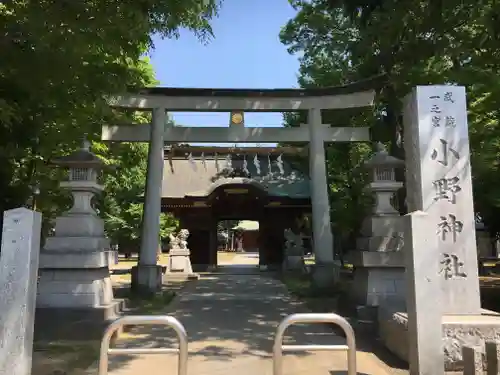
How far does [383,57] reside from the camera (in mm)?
11164

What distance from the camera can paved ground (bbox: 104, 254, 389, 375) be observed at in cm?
547

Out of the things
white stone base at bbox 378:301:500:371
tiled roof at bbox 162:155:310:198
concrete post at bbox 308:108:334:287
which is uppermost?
tiled roof at bbox 162:155:310:198

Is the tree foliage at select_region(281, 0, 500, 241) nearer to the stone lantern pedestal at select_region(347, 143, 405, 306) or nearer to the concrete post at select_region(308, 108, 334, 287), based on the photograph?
the concrete post at select_region(308, 108, 334, 287)

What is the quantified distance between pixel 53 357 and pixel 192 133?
892 centimetres

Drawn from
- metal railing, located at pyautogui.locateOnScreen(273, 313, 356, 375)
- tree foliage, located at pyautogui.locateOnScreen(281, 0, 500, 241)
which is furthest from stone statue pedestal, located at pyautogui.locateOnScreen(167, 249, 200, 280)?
metal railing, located at pyautogui.locateOnScreen(273, 313, 356, 375)

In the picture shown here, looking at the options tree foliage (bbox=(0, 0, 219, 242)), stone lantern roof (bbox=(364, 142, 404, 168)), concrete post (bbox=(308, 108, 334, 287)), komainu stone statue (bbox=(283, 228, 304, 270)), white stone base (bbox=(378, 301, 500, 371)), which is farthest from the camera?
komainu stone statue (bbox=(283, 228, 304, 270))

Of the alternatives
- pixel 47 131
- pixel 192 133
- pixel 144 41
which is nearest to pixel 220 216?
pixel 192 133

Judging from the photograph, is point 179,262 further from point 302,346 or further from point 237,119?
point 302,346

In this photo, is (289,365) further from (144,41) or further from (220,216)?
(220,216)

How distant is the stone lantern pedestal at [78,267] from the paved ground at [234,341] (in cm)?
95

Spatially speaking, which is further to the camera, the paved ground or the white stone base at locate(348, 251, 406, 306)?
the white stone base at locate(348, 251, 406, 306)

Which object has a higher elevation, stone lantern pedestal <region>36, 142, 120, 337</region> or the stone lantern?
the stone lantern

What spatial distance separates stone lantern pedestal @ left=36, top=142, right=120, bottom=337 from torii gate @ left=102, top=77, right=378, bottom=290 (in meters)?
4.03

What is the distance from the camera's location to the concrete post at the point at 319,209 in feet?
41.9
